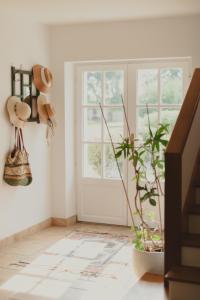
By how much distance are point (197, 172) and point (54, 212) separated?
2497 mm

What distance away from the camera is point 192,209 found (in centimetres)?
352

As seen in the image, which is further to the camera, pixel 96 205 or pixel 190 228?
pixel 96 205

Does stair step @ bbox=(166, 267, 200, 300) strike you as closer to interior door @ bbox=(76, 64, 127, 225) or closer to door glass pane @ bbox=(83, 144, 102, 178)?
interior door @ bbox=(76, 64, 127, 225)

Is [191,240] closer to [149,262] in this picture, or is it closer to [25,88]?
[149,262]

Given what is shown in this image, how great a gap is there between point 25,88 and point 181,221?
2674mm

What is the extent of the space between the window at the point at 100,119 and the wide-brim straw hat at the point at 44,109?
24.2 inches

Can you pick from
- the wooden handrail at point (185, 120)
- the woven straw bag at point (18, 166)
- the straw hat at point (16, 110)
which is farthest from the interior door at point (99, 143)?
the wooden handrail at point (185, 120)

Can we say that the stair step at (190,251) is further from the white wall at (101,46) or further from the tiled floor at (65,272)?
the white wall at (101,46)

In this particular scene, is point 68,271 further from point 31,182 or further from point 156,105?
point 156,105

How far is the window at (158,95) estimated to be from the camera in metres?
5.39

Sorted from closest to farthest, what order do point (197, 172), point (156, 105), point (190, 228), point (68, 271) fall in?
point (190, 228) < point (197, 172) < point (68, 271) < point (156, 105)

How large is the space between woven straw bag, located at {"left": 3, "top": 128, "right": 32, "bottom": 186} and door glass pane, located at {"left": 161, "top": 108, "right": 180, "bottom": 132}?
163cm

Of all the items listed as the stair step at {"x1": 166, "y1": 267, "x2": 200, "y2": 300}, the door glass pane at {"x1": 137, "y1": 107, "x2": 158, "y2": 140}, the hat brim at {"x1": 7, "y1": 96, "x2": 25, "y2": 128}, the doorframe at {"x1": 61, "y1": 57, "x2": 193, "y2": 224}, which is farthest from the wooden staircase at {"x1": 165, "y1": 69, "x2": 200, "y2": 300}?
the doorframe at {"x1": 61, "y1": 57, "x2": 193, "y2": 224}

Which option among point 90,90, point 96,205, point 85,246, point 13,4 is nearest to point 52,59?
point 90,90
